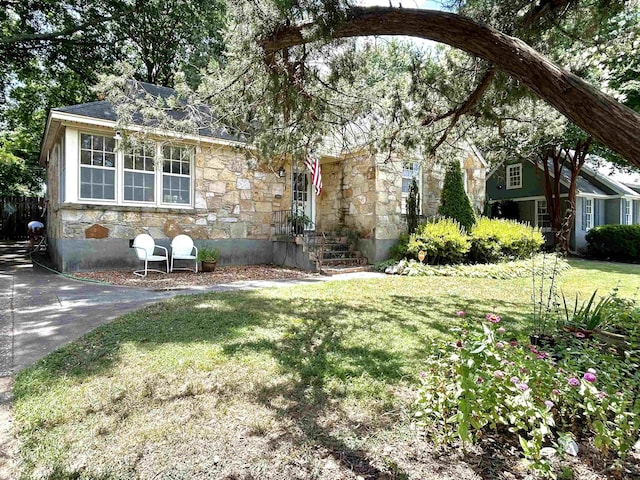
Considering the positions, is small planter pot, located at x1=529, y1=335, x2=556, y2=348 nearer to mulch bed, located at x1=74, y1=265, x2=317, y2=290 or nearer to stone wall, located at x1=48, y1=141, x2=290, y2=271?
mulch bed, located at x1=74, y1=265, x2=317, y2=290

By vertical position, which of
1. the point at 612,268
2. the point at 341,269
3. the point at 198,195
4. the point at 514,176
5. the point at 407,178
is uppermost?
the point at 514,176

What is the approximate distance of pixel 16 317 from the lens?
167 inches

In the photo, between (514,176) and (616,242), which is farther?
(514,176)

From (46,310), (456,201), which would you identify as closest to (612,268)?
(456,201)

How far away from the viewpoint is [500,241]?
34.0 ft

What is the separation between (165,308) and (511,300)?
17.3 feet

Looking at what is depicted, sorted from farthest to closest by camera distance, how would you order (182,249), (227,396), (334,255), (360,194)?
(360,194), (334,255), (182,249), (227,396)

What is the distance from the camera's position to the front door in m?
10.9

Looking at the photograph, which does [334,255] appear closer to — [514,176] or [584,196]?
[514,176]

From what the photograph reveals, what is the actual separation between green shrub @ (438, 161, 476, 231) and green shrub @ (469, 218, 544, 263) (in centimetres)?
35

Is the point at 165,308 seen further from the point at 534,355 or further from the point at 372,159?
the point at 372,159

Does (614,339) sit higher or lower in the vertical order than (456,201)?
lower

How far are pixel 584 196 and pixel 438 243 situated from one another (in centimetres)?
1206

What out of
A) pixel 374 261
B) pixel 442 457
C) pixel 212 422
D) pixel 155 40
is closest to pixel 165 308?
pixel 212 422
